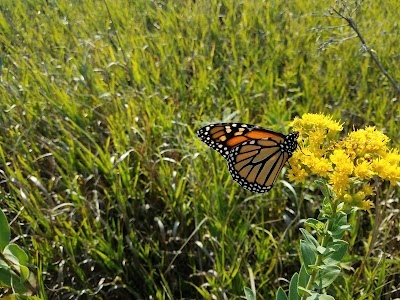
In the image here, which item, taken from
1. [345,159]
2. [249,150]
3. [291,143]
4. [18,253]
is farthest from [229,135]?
[18,253]

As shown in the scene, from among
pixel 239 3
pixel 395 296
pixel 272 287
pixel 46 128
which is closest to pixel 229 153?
pixel 272 287

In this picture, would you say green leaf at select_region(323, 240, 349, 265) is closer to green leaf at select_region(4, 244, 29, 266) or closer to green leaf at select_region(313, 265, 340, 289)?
green leaf at select_region(313, 265, 340, 289)

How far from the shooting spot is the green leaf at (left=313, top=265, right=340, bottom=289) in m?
1.15

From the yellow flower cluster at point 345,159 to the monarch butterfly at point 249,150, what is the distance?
19cm

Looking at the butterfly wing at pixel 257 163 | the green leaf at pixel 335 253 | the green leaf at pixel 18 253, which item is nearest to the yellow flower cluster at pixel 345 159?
the green leaf at pixel 335 253

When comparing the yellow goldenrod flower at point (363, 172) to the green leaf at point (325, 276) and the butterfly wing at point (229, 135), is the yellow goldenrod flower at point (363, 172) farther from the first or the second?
the butterfly wing at point (229, 135)

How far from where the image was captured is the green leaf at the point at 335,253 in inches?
44.2

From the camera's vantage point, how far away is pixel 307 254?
1.15m

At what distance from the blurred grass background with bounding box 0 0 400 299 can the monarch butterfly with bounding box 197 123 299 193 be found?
21 centimetres

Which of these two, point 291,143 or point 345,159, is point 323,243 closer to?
point 345,159

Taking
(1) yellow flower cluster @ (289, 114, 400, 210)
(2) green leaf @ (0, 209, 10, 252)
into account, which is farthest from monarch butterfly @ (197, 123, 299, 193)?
(2) green leaf @ (0, 209, 10, 252)

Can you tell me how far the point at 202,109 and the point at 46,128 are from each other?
828mm

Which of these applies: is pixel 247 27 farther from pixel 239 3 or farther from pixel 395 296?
pixel 395 296

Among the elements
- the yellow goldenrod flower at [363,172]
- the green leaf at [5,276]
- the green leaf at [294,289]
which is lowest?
the green leaf at [5,276]
